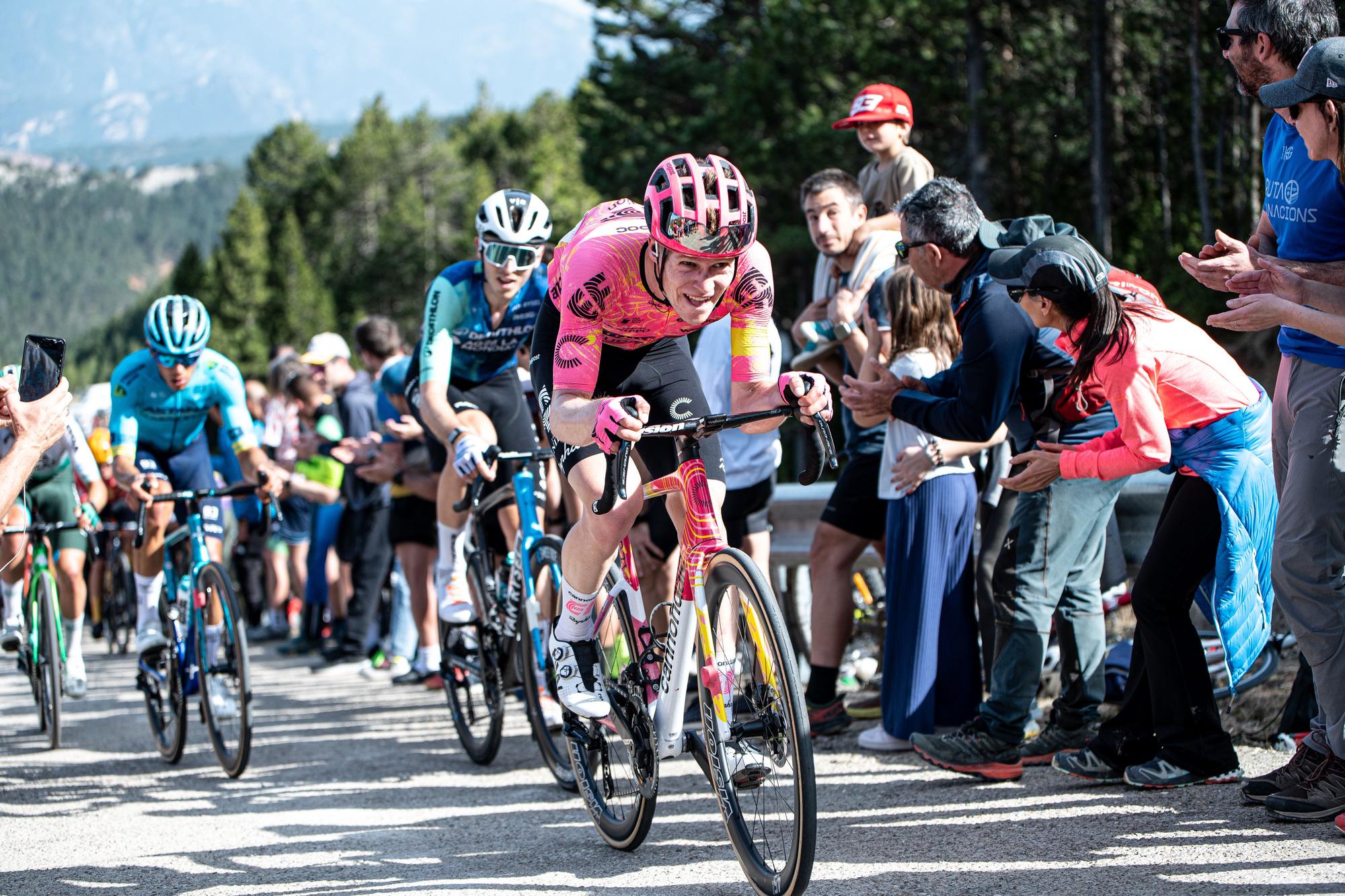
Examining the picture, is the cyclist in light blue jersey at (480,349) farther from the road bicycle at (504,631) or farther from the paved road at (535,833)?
the paved road at (535,833)

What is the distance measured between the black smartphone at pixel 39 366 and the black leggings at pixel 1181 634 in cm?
404

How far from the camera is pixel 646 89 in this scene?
44594 mm

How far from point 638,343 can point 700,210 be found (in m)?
0.83

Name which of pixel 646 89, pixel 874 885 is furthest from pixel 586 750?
pixel 646 89

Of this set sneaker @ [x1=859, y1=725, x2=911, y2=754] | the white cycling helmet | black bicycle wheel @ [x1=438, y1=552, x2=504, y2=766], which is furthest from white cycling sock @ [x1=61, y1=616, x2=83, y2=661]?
sneaker @ [x1=859, y1=725, x2=911, y2=754]

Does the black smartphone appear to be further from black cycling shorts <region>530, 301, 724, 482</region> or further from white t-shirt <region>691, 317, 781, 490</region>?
white t-shirt <region>691, 317, 781, 490</region>

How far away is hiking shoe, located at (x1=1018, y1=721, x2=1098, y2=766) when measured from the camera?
217 inches

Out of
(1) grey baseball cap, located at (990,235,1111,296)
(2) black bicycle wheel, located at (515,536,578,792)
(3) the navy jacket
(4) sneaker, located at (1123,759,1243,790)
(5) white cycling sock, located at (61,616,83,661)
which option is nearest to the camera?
(1) grey baseball cap, located at (990,235,1111,296)

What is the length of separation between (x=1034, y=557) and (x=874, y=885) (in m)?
1.67

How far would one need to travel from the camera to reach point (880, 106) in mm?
7441

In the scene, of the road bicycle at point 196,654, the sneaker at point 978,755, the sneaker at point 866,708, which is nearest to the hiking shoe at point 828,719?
the sneaker at point 866,708

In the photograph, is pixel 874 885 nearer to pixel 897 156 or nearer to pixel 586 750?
pixel 586 750

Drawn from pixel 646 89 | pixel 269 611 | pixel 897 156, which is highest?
pixel 646 89

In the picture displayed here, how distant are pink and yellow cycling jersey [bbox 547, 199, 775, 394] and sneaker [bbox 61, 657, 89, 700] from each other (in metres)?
4.93
